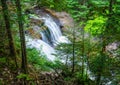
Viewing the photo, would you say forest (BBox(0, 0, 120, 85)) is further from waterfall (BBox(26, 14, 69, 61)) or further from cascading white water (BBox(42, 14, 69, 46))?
cascading white water (BBox(42, 14, 69, 46))

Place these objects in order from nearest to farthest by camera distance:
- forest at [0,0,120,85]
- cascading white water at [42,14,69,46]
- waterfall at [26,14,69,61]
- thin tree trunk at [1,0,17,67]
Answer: thin tree trunk at [1,0,17,67], forest at [0,0,120,85], waterfall at [26,14,69,61], cascading white water at [42,14,69,46]

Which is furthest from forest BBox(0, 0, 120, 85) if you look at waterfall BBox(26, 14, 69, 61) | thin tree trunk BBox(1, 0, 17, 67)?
waterfall BBox(26, 14, 69, 61)

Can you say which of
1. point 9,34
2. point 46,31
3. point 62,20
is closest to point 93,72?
point 9,34

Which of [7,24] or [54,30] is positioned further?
[54,30]

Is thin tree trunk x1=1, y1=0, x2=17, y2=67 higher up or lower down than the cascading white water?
higher up

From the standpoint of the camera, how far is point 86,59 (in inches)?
402

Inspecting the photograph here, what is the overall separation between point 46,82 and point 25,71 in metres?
1.68

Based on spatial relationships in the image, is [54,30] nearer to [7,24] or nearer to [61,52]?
[61,52]

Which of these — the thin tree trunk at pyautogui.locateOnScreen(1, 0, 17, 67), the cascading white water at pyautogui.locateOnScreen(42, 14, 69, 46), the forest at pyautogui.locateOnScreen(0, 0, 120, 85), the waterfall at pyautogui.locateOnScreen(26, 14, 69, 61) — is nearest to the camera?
the thin tree trunk at pyautogui.locateOnScreen(1, 0, 17, 67)

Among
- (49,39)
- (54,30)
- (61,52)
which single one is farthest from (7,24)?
(54,30)

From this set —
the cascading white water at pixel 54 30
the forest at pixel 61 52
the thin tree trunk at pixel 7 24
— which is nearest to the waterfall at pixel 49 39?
the cascading white water at pixel 54 30

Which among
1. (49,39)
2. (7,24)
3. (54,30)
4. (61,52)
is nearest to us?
(7,24)

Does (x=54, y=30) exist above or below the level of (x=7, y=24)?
below

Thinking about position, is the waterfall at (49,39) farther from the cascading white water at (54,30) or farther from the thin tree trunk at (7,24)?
the thin tree trunk at (7,24)
